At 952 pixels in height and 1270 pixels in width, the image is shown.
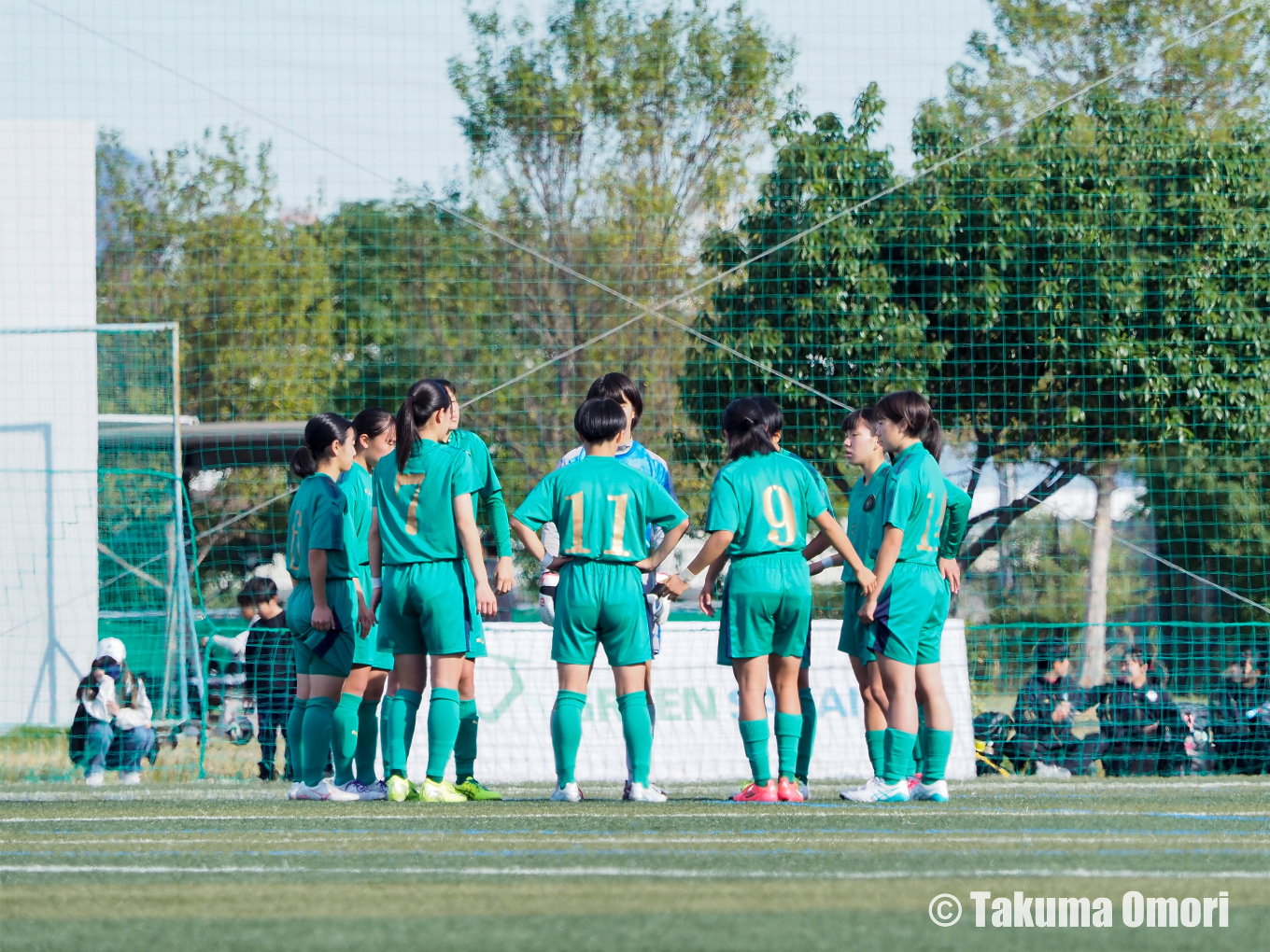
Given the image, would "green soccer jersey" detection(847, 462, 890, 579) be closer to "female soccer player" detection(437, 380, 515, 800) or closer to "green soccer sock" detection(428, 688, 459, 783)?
"female soccer player" detection(437, 380, 515, 800)

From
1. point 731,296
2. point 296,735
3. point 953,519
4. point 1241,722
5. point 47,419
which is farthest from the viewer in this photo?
point 731,296

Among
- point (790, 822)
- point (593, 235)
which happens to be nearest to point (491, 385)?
point (593, 235)

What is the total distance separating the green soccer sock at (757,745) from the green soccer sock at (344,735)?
1.42 metres

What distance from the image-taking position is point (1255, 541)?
16266 mm

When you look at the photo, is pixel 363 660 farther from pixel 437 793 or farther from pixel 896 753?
pixel 896 753

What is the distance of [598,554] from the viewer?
214 inches

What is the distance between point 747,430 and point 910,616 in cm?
87

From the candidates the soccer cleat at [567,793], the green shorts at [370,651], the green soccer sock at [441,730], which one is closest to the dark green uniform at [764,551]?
the soccer cleat at [567,793]


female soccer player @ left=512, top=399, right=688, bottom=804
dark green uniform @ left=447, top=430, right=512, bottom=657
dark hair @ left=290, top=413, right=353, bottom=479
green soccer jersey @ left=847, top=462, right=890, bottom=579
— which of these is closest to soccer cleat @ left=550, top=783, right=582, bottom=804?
female soccer player @ left=512, top=399, right=688, bottom=804

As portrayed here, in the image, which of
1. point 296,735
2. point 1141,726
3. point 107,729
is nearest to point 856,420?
point 296,735

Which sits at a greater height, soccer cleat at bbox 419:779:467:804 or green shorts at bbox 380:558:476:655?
green shorts at bbox 380:558:476:655

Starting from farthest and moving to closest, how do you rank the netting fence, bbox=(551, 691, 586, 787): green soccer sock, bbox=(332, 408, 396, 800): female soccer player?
1. the netting fence
2. bbox=(332, 408, 396, 800): female soccer player
3. bbox=(551, 691, 586, 787): green soccer sock

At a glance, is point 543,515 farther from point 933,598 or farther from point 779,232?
point 779,232

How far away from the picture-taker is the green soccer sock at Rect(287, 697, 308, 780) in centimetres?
600
